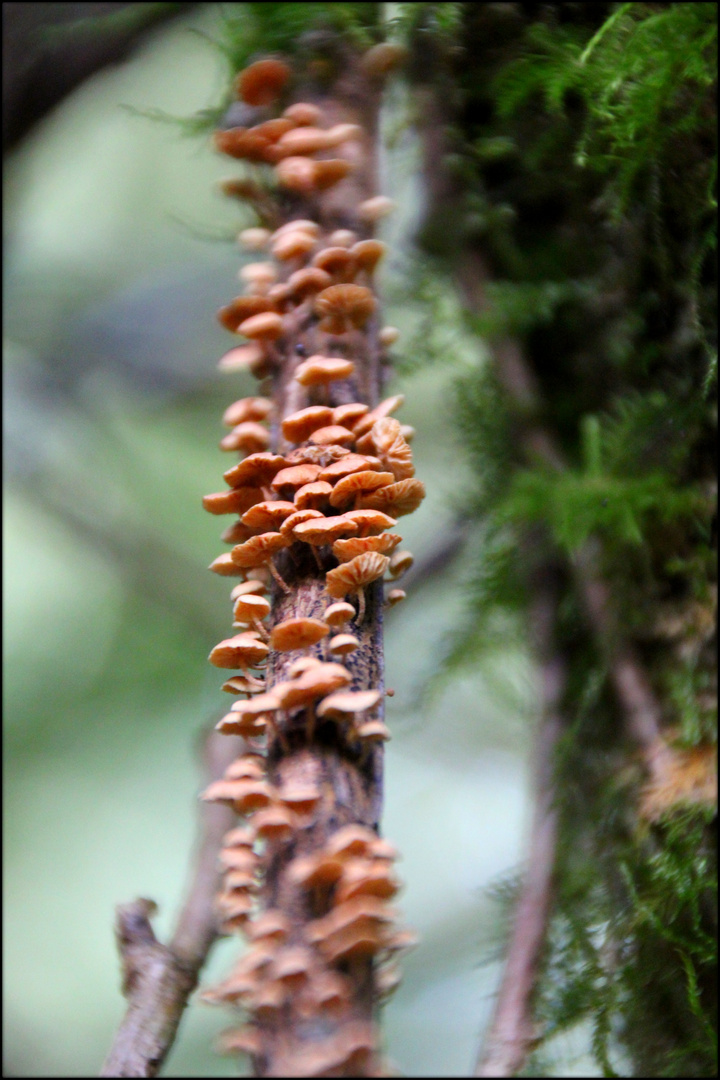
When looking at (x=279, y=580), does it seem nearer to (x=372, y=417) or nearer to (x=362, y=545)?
(x=362, y=545)

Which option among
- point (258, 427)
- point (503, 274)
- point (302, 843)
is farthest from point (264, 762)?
point (503, 274)

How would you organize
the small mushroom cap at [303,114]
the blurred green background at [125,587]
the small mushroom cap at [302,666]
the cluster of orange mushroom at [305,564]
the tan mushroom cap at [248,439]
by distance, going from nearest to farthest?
1. the cluster of orange mushroom at [305,564]
2. the small mushroom cap at [302,666]
3. the tan mushroom cap at [248,439]
4. the small mushroom cap at [303,114]
5. the blurred green background at [125,587]

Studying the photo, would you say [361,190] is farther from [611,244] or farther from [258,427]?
[611,244]

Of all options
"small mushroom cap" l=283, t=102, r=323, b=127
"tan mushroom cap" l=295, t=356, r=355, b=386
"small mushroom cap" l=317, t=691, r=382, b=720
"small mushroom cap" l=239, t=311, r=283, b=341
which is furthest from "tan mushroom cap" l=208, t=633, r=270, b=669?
"small mushroom cap" l=283, t=102, r=323, b=127

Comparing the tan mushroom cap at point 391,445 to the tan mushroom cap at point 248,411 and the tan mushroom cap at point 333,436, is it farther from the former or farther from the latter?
the tan mushroom cap at point 248,411

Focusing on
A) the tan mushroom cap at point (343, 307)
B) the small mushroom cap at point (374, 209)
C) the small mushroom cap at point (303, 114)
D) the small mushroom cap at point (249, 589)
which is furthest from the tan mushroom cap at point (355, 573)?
the small mushroom cap at point (303, 114)

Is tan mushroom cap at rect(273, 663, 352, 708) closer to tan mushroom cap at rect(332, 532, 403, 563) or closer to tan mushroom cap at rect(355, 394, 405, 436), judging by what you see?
tan mushroom cap at rect(332, 532, 403, 563)
